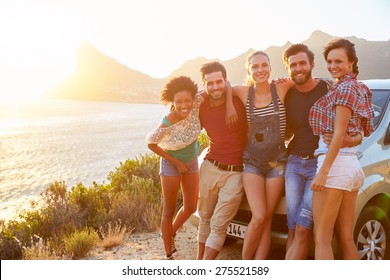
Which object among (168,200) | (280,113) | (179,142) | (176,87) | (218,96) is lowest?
(168,200)

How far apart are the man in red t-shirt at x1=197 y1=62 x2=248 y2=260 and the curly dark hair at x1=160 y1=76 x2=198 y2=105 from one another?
8.8 inches

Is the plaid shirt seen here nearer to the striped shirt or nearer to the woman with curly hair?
the striped shirt

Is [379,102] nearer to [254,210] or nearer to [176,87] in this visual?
[254,210]

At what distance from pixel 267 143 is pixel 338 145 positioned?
774 mm

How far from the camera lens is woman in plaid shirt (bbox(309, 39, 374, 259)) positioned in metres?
2.90

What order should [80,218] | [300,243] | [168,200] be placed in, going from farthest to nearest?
1. [80,218]
2. [168,200]
3. [300,243]

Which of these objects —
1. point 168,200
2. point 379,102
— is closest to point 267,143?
point 168,200

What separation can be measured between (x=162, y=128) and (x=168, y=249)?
4.63 ft

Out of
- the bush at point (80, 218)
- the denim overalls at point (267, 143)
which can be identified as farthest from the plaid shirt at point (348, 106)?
the bush at point (80, 218)

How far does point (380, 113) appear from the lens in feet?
13.1

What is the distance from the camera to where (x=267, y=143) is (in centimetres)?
356

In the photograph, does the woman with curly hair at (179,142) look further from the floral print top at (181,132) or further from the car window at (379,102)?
the car window at (379,102)
